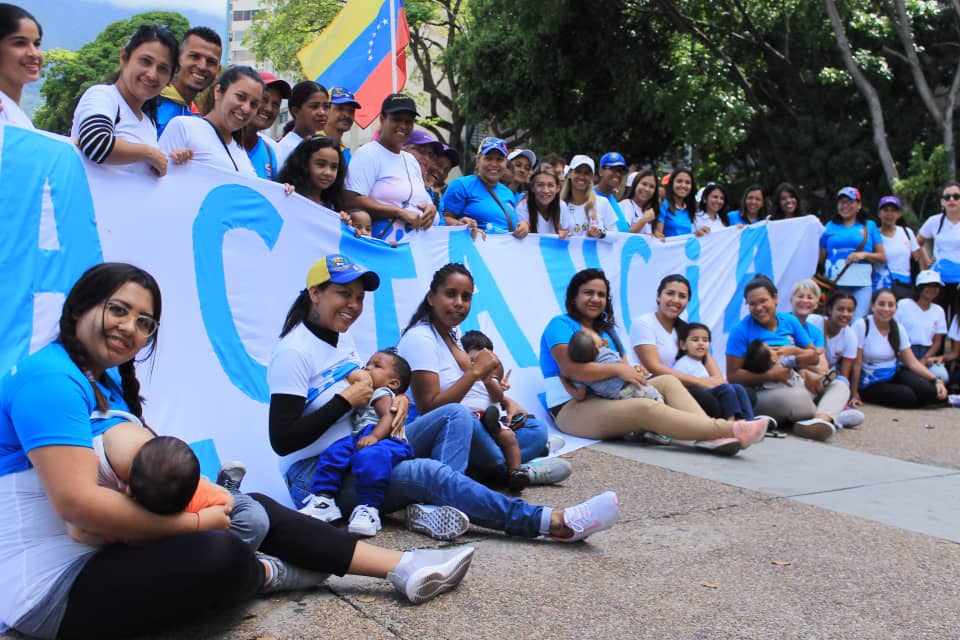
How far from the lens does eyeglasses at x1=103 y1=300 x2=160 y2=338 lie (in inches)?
103

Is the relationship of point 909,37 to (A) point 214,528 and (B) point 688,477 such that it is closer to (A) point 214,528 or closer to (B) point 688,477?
(B) point 688,477

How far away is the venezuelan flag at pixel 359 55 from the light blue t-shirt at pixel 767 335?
4.06m

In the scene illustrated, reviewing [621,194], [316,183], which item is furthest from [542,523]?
[621,194]

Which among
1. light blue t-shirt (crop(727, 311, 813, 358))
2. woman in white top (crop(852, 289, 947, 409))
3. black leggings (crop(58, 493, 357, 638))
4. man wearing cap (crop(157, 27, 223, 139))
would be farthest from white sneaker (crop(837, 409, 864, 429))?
black leggings (crop(58, 493, 357, 638))

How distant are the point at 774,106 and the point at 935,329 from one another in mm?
7732

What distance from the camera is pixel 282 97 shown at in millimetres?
6336

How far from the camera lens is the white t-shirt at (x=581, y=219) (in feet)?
25.8

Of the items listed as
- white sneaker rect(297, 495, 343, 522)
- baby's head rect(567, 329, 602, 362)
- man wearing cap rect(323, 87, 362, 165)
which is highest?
man wearing cap rect(323, 87, 362, 165)

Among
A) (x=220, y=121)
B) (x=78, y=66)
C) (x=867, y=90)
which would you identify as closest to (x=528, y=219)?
(x=220, y=121)

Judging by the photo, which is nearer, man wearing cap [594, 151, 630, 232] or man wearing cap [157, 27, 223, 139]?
man wearing cap [157, 27, 223, 139]

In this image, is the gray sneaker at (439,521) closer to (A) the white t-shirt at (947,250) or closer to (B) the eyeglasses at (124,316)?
(B) the eyeglasses at (124,316)

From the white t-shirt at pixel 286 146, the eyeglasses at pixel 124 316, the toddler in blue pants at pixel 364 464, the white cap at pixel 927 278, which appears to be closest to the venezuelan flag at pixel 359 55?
the white t-shirt at pixel 286 146

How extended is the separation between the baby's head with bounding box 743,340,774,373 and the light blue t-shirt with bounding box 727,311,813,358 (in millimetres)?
88

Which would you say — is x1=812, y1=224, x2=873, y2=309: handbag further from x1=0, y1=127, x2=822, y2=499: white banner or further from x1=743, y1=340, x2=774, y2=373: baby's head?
x1=0, y1=127, x2=822, y2=499: white banner
